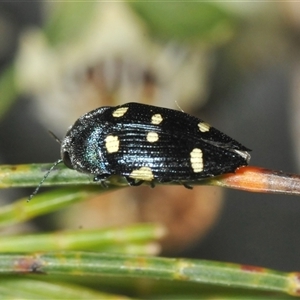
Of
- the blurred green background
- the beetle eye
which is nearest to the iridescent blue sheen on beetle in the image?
the beetle eye

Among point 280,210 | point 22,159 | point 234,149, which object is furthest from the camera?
point 22,159

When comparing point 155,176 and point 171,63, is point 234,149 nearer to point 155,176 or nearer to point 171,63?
point 155,176

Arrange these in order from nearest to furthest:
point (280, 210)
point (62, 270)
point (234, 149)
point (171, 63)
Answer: point (62, 270) < point (234, 149) < point (280, 210) < point (171, 63)

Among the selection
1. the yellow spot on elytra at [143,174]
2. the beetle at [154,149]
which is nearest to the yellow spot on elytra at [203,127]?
the beetle at [154,149]

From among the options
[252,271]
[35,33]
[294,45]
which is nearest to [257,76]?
[294,45]

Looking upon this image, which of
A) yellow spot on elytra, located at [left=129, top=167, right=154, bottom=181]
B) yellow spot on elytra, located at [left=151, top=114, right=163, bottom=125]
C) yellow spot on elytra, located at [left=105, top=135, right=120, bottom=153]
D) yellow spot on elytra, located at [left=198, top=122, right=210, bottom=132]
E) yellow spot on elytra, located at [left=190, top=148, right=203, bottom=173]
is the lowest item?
yellow spot on elytra, located at [left=129, top=167, right=154, bottom=181]

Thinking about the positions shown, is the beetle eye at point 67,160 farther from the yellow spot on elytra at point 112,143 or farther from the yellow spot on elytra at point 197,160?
the yellow spot on elytra at point 197,160

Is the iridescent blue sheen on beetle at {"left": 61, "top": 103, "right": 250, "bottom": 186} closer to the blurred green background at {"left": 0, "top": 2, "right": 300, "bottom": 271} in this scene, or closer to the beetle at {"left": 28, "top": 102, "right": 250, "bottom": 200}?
the beetle at {"left": 28, "top": 102, "right": 250, "bottom": 200}
